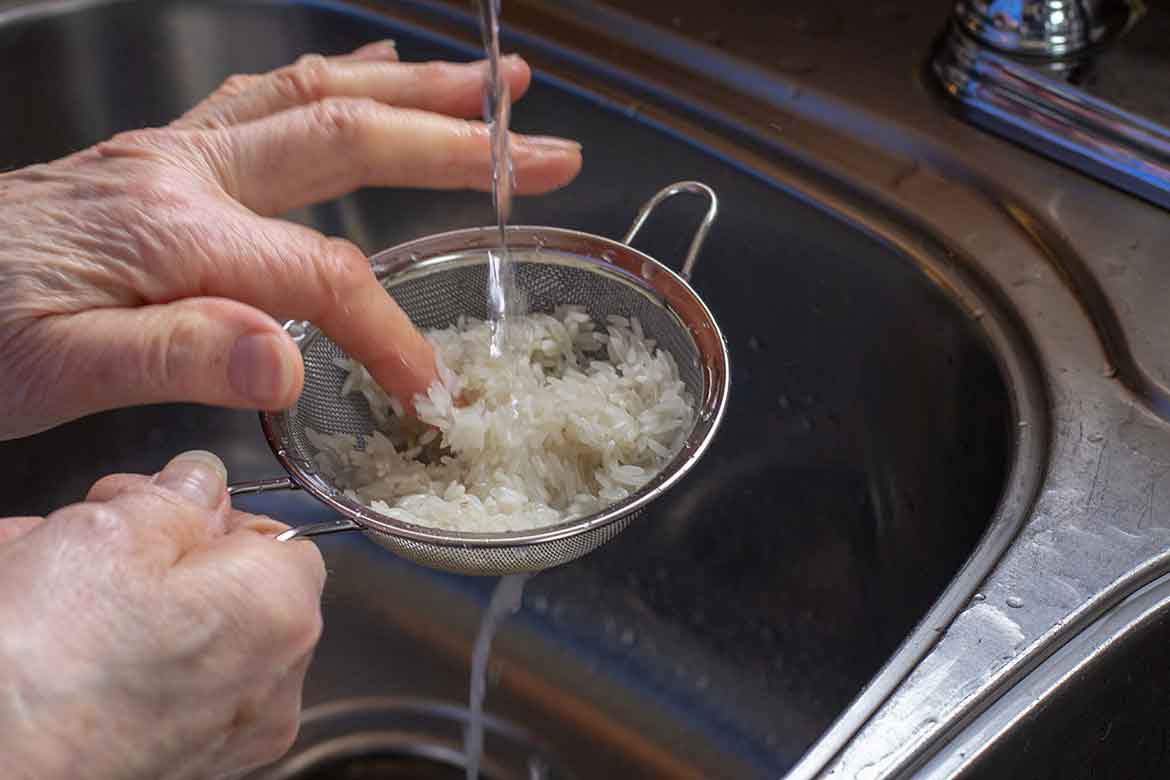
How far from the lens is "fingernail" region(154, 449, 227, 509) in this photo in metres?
0.66

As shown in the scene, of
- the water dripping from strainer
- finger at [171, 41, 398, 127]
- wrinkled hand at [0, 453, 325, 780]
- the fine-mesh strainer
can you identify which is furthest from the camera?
the water dripping from strainer

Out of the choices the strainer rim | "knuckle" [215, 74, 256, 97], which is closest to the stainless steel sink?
the strainer rim

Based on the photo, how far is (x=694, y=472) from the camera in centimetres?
104

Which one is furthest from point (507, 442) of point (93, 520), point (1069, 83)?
point (1069, 83)

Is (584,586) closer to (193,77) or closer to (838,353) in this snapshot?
(838,353)

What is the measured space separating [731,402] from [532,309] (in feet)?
0.59

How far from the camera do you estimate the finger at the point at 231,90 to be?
34.4 inches

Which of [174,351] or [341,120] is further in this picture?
[341,120]

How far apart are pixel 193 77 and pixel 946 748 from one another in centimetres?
87

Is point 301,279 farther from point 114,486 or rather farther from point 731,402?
point 731,402

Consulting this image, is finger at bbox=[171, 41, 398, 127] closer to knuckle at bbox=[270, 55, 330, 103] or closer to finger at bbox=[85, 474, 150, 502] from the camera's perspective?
knuckle at bbox=[270, 55, 330, 103]

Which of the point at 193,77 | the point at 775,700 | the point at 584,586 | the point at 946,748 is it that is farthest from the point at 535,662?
the point at 193,77

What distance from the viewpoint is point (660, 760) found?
0.97 meters

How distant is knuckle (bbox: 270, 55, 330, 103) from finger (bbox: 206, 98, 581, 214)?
0.04 meters
